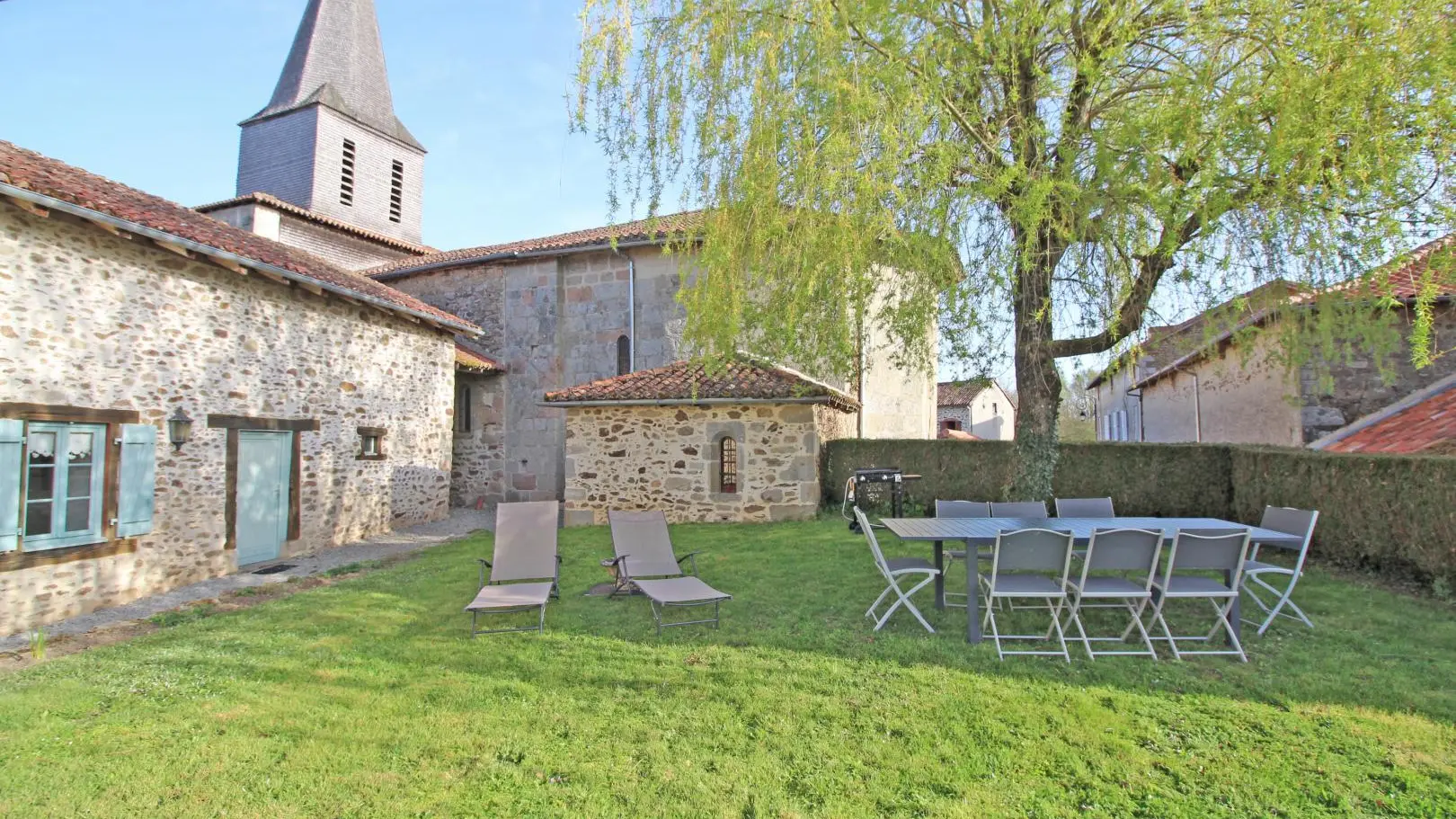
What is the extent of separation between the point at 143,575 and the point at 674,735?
756 centimetres

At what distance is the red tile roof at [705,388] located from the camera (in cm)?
1179

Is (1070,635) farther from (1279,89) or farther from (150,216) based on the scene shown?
(150,216)

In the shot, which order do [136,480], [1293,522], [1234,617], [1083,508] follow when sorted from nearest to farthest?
[1234,617] < [1293,522] < [1083,508] < [136,480]

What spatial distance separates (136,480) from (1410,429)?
15193mm

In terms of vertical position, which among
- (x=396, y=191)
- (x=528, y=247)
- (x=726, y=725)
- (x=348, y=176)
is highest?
(x=396, y=191)

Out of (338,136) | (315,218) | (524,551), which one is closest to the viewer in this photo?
(524,551)

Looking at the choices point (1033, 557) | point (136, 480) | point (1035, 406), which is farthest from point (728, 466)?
point (136, 480)

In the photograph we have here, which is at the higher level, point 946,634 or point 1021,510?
point 1021,510

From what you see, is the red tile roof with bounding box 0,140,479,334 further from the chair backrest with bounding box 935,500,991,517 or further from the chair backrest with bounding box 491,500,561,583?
the chair backrest with bounding box 935,500,991,517

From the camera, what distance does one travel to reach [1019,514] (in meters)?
6.59

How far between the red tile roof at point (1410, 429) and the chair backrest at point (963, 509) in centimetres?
447

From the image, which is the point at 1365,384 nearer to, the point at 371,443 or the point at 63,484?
the point at 371,443


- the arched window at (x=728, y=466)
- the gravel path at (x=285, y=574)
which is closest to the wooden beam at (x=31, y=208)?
the gravel path at (x=285, y=574)

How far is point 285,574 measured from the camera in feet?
28.8
